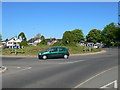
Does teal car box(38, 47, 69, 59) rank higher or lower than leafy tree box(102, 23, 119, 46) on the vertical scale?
lower

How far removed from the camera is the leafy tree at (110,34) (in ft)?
257

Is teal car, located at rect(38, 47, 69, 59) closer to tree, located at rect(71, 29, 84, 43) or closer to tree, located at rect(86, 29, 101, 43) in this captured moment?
tree, located at rect(86, 29, 101, 43)

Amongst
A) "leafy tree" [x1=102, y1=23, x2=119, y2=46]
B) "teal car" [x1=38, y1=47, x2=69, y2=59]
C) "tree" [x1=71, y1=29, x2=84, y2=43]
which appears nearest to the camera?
"teal car" [x1=38, y1=47, x2=69, y2=59]

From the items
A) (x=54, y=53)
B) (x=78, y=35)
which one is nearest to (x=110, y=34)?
(x=78, y=35)

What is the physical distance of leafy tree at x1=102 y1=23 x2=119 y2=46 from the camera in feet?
257

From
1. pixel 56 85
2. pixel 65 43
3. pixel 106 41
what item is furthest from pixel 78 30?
pixel 56 85

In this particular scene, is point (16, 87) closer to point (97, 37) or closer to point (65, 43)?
point (65, 43)

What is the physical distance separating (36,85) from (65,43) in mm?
36279

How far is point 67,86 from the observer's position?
7641mm

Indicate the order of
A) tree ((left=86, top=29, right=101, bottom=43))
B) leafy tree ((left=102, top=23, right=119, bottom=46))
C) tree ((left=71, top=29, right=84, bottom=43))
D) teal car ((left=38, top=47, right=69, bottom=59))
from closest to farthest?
teal car ((left=38, top=47, right=69, bottom=59)) → leafy tree ((left=102, top=23, right=119, bottom=46)) → tree ((left=86, top=29, right=101, bottom=43)) → tree ((left=71, top=29, right=84, bottom=43))

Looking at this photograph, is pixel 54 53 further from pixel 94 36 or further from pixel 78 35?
pixel 78 35

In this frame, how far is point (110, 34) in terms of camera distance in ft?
263

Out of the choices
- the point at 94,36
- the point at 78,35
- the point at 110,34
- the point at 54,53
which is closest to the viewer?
the point at 54,53

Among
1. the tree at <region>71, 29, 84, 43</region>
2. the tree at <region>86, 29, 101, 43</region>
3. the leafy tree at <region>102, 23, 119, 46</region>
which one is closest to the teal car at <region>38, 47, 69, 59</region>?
the leafy tree at <region>102, 23, 119, 46</region>
